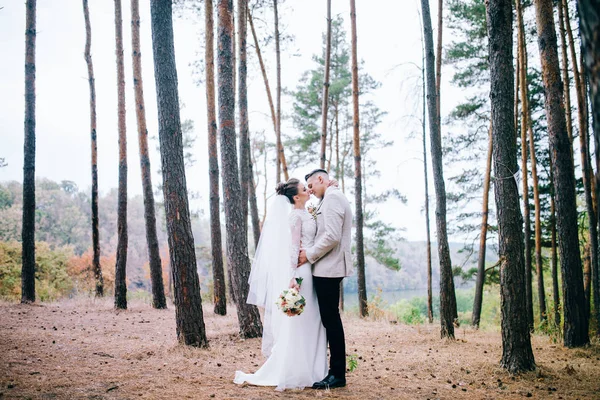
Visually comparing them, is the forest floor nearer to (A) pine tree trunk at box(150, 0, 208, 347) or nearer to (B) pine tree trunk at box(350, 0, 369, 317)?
(A) pine tree trunk at box(150, 0, 208, 347)

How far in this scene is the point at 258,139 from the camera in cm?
2286

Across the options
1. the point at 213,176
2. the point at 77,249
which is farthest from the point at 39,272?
the point at 77,249

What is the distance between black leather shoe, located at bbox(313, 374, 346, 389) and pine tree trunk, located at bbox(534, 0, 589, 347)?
13.0 feet

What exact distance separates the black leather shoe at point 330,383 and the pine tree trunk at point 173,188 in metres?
2.29

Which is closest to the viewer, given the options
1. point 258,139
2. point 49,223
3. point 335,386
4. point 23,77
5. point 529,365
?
point 335,386

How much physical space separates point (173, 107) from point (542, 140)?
12.6 metres

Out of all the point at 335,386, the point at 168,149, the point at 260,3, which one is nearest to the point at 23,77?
the point at 260,3

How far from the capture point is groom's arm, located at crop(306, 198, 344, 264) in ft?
14.4

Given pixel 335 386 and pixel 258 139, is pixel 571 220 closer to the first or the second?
pixel 335 386

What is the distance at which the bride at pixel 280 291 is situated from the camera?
4.40 metres

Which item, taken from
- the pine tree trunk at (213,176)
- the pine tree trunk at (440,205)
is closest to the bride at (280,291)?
the pine tree trunk at (440,205)

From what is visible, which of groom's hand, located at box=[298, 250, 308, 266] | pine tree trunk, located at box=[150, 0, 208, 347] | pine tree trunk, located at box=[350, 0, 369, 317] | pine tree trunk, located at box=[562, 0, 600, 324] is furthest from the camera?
pine tree trunk, located at box=[350, 0, 369, 317]

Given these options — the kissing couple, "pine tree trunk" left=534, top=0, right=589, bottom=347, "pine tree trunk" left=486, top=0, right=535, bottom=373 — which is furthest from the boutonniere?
"pine tree trunk" left=534, top=0, right=589, bottom=347

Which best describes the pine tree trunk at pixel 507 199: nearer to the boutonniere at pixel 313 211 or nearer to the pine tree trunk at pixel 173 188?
the boutonniere at pixel 313 211
